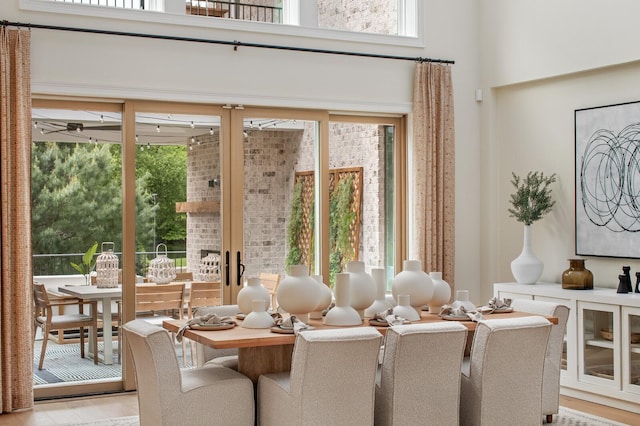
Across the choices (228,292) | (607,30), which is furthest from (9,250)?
(607,30)

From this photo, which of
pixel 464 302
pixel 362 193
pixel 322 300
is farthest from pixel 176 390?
pixel 362 193

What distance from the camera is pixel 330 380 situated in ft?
13.4

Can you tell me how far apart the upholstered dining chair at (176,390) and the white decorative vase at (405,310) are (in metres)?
1.02

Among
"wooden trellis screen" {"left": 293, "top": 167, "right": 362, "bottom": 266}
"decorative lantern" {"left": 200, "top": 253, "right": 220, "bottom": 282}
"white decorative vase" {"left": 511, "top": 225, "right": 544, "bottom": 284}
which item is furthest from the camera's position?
"wooden trellis screen" {"left": 293, "top": 167, "right": 362, "bottom": 266}

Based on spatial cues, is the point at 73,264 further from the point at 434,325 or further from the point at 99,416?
the point at 434,325

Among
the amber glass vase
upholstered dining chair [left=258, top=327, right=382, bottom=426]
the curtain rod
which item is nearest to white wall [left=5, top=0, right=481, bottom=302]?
the curtain rod

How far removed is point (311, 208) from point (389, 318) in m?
2.46

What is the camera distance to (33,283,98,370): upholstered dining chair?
6.11 metres

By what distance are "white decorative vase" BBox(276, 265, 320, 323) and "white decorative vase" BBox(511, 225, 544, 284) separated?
263 centimetres

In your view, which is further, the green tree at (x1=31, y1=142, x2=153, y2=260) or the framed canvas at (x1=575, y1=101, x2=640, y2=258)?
the framed canvas at (x1=575, y1=101, x2=640, y2=258)

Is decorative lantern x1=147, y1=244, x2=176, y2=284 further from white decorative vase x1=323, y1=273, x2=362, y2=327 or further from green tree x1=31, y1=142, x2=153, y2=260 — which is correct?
white decorative vase x1=323, y1=273, x2=362, y2=327

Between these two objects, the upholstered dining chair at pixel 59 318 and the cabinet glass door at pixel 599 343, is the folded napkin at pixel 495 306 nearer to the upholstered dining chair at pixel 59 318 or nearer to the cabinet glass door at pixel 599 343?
the cabinet glass door at pixel 599 343

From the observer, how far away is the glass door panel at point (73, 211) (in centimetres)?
607

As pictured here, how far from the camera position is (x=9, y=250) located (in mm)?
5715
